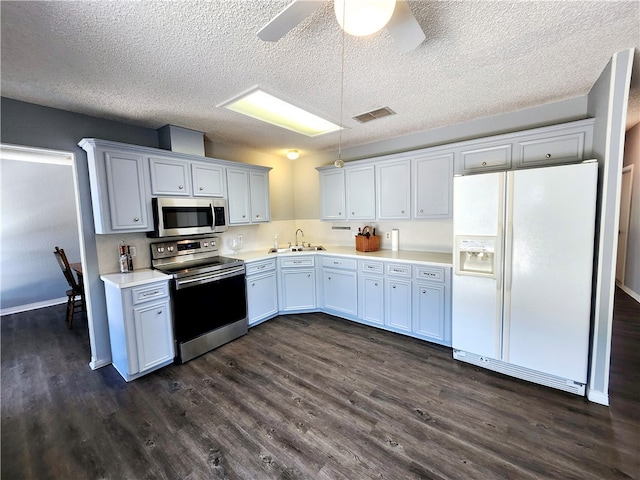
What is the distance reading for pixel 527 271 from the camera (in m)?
2.25

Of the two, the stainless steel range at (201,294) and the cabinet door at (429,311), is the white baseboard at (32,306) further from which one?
the cabinet door at (429,311)

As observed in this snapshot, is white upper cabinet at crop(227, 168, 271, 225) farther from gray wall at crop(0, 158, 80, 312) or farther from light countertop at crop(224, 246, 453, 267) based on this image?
gray wall at crop(0, 158, 80, 312)

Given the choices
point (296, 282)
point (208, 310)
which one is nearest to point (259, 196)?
point (296, 282)

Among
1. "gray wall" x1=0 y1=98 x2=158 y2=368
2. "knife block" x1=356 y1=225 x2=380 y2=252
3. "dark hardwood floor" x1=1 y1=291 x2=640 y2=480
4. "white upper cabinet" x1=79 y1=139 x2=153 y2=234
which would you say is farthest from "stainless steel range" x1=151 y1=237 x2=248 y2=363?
"knife block" x1=356 y1=225 x2=380 y2=252

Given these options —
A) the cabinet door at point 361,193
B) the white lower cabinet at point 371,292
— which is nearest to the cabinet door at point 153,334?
the white lower cabinet at point 371,292

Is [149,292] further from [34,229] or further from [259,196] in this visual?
[34,229]

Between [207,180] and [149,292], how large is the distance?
4.94ft

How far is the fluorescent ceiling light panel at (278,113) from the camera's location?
8.22ft

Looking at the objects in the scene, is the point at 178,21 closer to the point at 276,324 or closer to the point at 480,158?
the point at 480,158

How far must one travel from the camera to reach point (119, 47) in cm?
159

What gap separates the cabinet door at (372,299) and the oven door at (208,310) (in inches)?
62.3

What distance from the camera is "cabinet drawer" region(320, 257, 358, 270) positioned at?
3.57 meters

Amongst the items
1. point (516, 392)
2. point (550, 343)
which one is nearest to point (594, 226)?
point (550, 343)

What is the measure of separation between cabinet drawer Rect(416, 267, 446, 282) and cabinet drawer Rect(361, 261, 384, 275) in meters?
0.47
